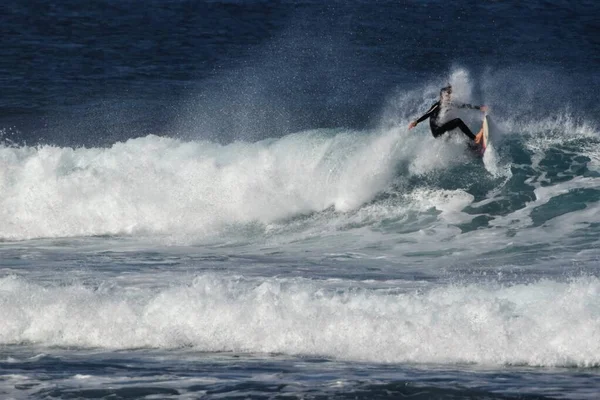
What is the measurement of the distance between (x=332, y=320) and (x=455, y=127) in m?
8.50

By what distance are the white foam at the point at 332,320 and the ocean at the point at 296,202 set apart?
0.10 ft

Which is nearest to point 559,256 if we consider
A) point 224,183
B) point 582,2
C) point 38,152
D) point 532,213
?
point 532,213

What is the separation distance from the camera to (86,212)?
20.5 m

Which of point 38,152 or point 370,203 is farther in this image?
point 38,152

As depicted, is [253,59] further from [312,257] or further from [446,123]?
[312,257]

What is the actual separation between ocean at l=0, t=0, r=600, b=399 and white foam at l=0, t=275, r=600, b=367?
0.10 feet

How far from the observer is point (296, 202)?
1995 cm

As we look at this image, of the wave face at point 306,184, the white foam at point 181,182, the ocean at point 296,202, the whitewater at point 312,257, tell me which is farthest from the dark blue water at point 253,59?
the wave face at point 306,184

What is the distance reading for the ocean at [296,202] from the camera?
446 inches

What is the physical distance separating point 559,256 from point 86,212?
9.17 meters

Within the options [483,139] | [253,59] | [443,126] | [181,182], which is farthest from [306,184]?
[253,59]

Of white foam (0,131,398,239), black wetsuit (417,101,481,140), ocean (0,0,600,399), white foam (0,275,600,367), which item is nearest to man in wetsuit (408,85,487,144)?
black wetsuit (417,101,481,140)

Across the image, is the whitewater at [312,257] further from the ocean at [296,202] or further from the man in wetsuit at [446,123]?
the man in wetsuit at [446,123]

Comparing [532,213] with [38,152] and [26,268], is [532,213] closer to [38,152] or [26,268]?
[26,268]
